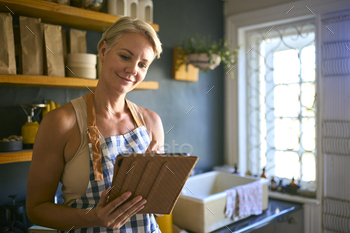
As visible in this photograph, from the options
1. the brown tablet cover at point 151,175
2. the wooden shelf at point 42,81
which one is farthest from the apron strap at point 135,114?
the wooden shelf at point 42,81

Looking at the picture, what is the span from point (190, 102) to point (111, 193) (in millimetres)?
1646

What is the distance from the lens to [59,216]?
0.88m

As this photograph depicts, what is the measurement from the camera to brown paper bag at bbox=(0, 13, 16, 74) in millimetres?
1265

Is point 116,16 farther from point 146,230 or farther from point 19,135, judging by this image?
point 146,230

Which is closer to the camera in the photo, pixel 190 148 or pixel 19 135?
pixel 19 135

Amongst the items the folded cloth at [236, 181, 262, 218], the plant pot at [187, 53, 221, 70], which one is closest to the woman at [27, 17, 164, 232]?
the folded cloth at [236, 181, 262, 218]

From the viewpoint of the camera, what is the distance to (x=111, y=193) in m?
0.80

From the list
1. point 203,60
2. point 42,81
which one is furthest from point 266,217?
point 42,81

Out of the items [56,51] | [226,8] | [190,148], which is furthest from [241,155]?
[56,51]

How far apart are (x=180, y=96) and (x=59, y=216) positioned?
5.09ft

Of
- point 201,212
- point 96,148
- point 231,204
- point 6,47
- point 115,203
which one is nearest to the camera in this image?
point 115,203

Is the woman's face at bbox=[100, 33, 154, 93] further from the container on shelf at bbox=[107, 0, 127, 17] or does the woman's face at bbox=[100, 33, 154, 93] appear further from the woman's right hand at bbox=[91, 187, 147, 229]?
the container on shelf at bbox=[107, 0, 127, 17]

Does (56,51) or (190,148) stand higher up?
(56,51)

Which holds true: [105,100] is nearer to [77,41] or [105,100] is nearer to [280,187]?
[77,41]
